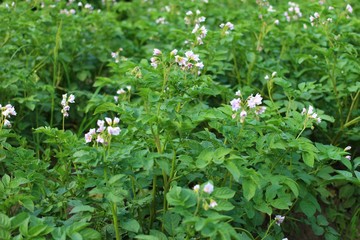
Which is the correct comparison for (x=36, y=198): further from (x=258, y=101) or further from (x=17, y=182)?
(x=258, y=101)

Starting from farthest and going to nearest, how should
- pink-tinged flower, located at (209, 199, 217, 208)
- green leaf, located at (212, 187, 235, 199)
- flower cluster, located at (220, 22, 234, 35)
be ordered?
flower cluster, located at (220, 22, 234, 35), green leaf, located at (212, 187, 235, 199), pink-tinged flower, located at (209, 199, 217, 208)

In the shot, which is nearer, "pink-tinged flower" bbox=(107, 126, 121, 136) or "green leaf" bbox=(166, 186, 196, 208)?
"green leaf" bbox=(166, 186, 196, 208)

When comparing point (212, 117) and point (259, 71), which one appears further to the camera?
point (259, 71)

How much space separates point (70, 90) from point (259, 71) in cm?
127

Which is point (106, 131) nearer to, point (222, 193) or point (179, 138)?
point (179, 138)

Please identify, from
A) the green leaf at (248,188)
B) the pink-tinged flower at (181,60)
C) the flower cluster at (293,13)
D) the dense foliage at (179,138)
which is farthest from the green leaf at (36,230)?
the flower cluster at (293,13)

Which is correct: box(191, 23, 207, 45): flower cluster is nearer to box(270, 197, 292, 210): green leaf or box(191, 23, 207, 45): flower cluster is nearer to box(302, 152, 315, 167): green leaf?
box(302, 152, 315, 167): green leaf

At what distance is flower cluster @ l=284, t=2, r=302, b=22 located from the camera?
4.40 metres

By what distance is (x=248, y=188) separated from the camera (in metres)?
2.35

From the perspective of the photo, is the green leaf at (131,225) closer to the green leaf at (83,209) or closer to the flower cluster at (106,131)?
the green leaf at (83,209)

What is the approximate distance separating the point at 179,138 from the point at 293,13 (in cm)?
239

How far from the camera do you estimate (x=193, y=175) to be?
261cm

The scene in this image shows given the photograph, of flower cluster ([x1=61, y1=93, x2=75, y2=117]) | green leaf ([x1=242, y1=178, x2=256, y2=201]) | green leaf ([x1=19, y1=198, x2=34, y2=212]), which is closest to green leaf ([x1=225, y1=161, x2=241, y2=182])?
green leaf ([x1=242, y1=178, x2=256, y2=201])

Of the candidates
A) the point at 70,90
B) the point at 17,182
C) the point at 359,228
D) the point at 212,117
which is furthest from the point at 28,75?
the point at 359,228
